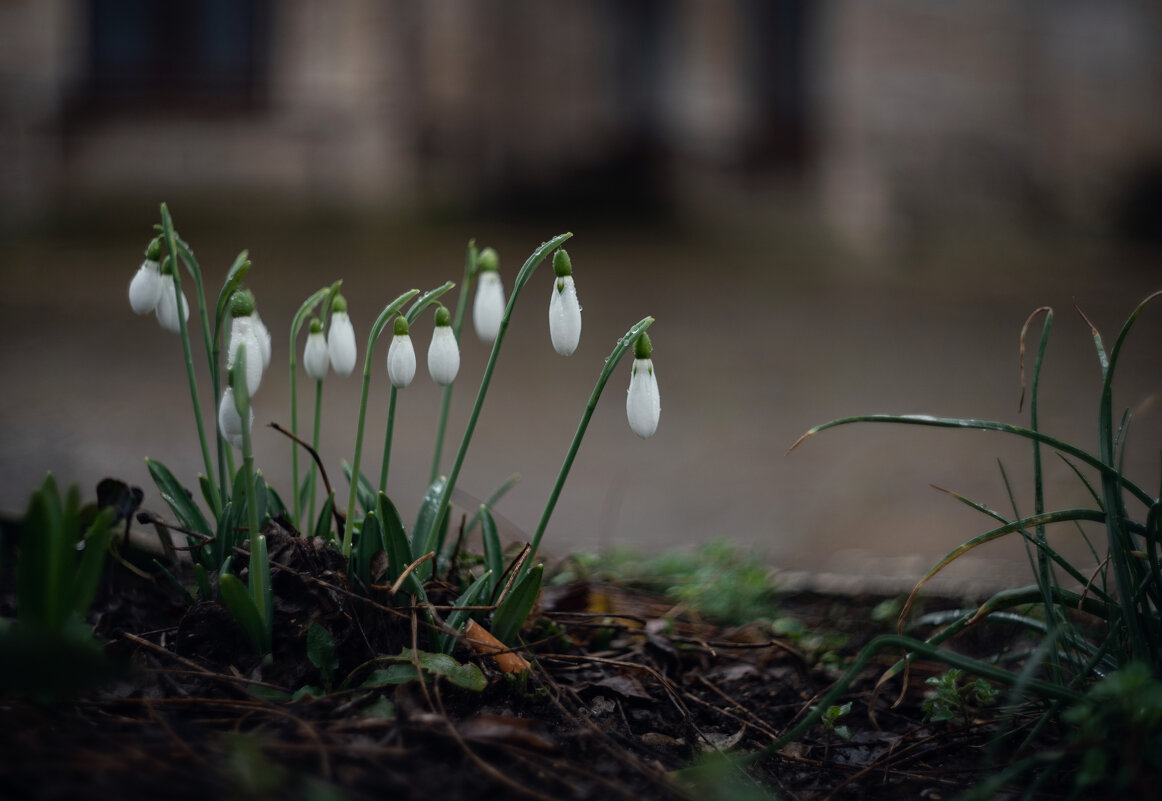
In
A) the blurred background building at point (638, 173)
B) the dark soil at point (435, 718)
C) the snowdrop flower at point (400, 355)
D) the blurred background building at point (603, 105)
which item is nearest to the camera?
the dark soil at point (435, 718)

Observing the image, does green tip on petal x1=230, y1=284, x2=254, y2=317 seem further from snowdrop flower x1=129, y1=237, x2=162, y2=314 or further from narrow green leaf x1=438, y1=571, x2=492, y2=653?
narrow green leaf x1=438, y1=571, x2=492, y2=653

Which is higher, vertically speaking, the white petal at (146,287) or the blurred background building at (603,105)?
the blurred background building at (603,105)

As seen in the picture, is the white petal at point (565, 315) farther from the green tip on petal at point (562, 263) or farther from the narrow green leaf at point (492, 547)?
the narrow green leaf at point (492, 547)

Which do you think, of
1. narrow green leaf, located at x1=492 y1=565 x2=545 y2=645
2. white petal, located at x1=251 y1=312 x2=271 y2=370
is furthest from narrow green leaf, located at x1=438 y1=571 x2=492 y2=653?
white petal, located at x1=251 y1=312 x2=271 y2=370

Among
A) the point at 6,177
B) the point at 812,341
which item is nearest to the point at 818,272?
the point at 812,341

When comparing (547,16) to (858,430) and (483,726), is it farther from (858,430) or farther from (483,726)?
(483,726)

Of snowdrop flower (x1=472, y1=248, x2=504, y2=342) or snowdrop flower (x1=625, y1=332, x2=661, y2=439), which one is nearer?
snowdrop flower (x1=625, y1=332, x2=661, y2=439)

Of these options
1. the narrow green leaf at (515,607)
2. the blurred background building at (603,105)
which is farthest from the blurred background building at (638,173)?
the narrow green leaf at (515,607)

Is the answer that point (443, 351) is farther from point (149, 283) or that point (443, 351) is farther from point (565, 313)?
point (149, 283)
